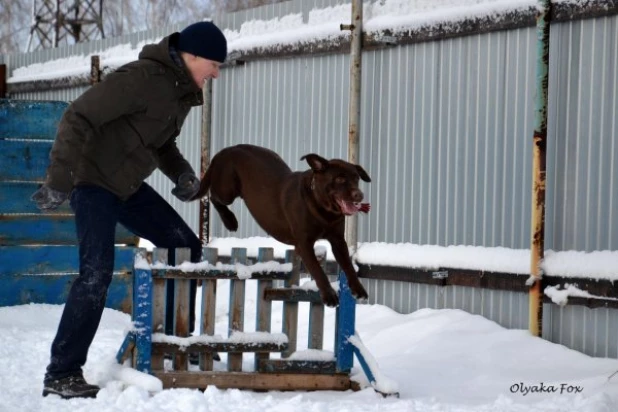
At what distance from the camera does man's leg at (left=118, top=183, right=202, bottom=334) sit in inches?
210

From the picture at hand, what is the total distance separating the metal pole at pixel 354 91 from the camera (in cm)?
838

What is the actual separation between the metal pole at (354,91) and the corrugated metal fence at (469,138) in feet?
0.26

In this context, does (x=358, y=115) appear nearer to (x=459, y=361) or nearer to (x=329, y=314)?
(x=329, y=314)

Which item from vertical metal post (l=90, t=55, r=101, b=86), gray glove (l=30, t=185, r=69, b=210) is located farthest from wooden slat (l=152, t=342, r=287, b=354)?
vertical metal post (l=90, t=55, r=101, b=86)

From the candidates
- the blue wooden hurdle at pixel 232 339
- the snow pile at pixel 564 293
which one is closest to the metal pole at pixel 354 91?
the snow pile at pixel 564 293

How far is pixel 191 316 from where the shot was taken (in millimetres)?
5645

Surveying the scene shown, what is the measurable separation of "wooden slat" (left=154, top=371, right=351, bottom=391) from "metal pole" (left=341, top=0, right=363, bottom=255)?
299 centimetres

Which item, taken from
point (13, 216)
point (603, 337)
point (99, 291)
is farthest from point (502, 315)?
point (13, 216)

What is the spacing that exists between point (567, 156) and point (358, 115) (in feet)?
7.17

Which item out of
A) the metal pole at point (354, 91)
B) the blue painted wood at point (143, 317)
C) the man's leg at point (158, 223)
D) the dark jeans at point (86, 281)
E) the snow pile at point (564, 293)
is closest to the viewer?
the dark jeans at point (86, 281)

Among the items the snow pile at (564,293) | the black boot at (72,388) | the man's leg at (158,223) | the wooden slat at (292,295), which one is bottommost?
the black boot at (72,388)

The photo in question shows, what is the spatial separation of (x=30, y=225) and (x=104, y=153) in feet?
10.9

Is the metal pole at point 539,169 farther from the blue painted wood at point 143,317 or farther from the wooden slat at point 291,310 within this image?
the blue painted wood at point 143,317

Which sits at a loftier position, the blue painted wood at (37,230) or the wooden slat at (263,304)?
the blue painted wood at (37,230)
